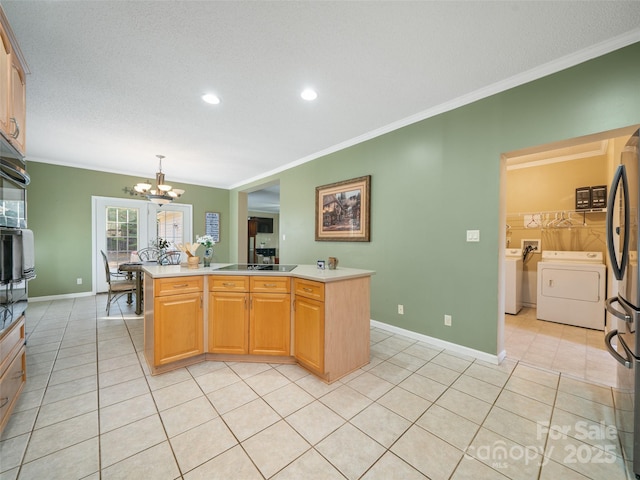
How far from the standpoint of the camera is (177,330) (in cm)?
224

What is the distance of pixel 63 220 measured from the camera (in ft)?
15.9

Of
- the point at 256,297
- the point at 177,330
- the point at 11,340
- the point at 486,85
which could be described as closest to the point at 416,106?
the point at 486,85

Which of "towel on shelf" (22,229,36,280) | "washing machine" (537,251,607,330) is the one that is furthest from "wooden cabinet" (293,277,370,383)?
"washing machine" (537,251,607,330)

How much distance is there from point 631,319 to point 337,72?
8.37 ft

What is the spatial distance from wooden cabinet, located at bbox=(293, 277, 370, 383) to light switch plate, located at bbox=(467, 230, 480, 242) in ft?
3.79

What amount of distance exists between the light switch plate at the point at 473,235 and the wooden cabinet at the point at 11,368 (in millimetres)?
3555

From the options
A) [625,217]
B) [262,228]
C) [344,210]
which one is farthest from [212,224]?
[625,217]

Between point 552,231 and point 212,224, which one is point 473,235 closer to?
point 552,231

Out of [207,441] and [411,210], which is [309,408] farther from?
[411,210]

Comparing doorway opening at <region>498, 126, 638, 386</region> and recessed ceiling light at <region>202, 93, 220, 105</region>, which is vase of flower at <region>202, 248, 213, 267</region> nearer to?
recessed ceiling light at <region>202, 93, 220, 105</region>

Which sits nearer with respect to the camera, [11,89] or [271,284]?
[11,89]

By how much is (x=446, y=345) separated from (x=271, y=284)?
1.97 metres

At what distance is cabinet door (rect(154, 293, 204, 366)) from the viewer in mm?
2156

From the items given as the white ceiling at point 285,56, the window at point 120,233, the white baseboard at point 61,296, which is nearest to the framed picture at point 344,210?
the white ceiling at point 285,56
